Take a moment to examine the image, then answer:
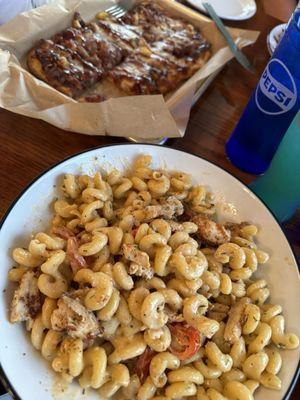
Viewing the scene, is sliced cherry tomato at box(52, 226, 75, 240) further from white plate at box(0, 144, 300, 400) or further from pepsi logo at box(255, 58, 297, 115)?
pepsi logo at box(255, 58, 297, 115)

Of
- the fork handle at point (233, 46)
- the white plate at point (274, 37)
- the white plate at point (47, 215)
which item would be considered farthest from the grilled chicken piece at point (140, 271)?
the white plate at point (274, 37)

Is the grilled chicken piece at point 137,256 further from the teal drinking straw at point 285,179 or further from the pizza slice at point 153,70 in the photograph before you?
the pizza slice at point 153,70

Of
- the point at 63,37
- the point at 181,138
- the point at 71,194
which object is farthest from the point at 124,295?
the point at 63,37

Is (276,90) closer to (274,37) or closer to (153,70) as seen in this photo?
(153,70)

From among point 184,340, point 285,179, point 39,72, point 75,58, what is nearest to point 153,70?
point 75,58

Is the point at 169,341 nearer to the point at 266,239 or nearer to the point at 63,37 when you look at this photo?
the point at 266,239
